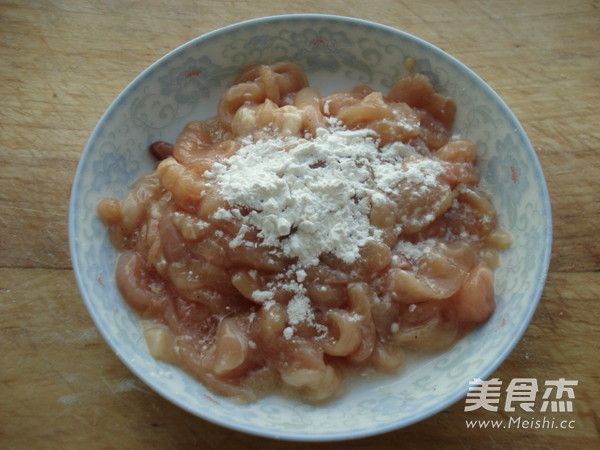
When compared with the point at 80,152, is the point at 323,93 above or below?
above

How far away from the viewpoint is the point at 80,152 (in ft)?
7.91

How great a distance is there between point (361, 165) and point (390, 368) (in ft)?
2.46

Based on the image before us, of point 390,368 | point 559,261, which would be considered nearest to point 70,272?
point 390,368

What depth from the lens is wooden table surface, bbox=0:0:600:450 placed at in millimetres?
2076

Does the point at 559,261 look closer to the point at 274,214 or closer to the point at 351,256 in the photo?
the point at 351,256

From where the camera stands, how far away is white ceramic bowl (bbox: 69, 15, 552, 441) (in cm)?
193

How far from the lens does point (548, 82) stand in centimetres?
255

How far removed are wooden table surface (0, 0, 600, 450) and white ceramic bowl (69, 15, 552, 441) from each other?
0.62 feet

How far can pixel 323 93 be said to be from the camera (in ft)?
8.20

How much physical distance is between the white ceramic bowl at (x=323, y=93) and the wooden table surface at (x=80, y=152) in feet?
0.62

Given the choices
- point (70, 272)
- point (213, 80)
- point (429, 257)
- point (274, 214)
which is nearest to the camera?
point (274, 214)

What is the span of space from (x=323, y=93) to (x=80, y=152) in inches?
42.8

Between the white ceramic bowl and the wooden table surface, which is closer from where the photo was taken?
the white ceramic bowl

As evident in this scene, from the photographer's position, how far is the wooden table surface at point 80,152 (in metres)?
2.08
